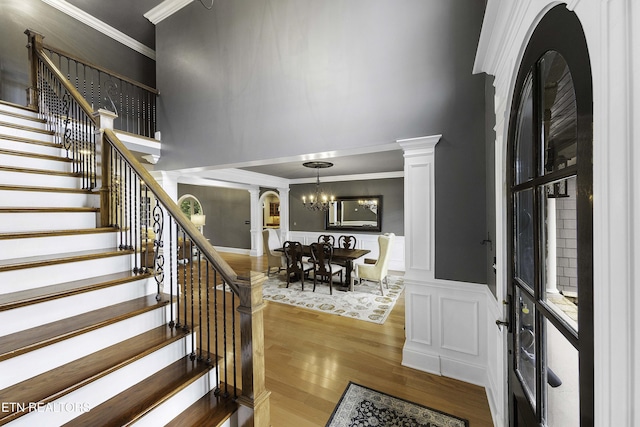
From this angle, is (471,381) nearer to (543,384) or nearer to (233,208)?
(543,384)

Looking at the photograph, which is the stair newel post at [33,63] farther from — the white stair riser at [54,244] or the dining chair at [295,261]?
the dining chair at [295,261]

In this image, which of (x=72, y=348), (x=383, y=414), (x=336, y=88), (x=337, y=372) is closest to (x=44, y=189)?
(x=72, y=348)

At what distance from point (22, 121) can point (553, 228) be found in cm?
504

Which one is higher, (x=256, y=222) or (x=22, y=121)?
(x=22, y=121)

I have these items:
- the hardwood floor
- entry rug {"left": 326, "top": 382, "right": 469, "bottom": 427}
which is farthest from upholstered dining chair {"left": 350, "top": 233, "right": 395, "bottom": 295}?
entry rug {"left": 326, "top": 382, "right": 469, "bottom": 427}

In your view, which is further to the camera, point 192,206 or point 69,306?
point 192,206

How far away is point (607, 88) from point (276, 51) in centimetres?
354

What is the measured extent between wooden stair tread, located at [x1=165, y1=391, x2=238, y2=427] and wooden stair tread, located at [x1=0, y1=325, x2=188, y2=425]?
1.35ft

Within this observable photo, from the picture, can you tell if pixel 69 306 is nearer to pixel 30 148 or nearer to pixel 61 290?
pixel 61 290

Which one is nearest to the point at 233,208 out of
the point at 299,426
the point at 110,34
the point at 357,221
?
the point at 357,221

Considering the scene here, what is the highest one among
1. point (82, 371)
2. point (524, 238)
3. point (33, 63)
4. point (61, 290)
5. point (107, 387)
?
point (33, 63)

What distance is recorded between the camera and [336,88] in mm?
2900

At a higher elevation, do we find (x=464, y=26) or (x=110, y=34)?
(x=110, y=34)

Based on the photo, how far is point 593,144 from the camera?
627mm
